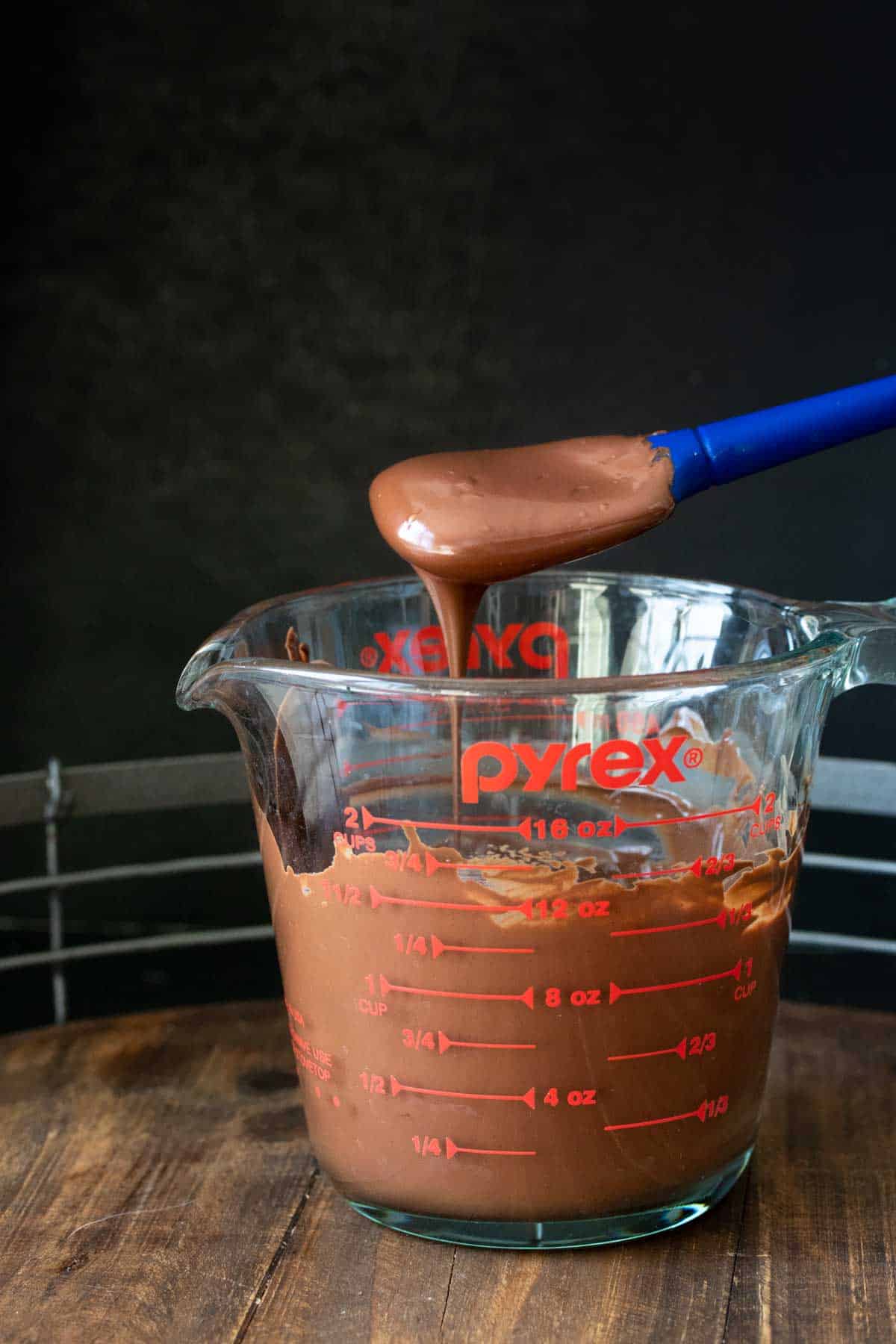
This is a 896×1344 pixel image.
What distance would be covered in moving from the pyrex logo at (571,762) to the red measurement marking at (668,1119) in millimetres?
161

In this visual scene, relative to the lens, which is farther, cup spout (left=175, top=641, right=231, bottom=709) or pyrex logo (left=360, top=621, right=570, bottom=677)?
pyrex logo (left=360, top=621, right=570, bottom=677)

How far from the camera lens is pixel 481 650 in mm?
881

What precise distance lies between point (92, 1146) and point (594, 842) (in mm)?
360

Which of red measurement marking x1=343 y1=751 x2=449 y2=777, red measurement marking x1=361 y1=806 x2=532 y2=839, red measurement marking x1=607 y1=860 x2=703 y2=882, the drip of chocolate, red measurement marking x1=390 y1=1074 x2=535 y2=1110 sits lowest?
red measurement marking x1=390 y1=1074 x2=535 y2=1110

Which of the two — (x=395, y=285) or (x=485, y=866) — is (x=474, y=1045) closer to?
(x=485, y=866)

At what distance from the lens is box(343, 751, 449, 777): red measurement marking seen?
71 cm

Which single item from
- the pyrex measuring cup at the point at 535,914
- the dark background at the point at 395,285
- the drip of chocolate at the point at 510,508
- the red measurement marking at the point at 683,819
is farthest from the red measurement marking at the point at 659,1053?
the dark background at the point at 395,285

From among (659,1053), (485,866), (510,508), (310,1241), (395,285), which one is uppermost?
(395,285)

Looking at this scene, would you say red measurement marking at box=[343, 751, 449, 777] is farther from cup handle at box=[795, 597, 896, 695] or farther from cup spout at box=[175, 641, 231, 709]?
cup handle at box=[795, 597, 896, 695]

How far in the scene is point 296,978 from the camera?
2.44ft

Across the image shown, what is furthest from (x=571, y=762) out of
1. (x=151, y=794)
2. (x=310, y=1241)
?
(x=151, y=794)

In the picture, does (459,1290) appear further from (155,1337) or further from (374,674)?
(374,674)

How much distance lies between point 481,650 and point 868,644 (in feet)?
0.80

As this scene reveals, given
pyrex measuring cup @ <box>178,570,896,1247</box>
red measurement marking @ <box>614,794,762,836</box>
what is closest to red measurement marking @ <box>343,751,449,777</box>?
pyrex measuring cup @ <box>178,570,896,1247</box>
